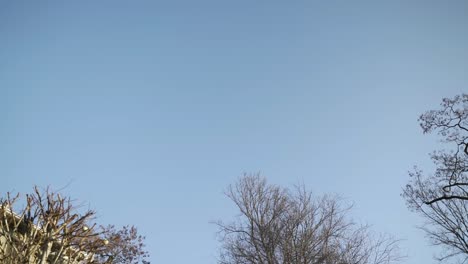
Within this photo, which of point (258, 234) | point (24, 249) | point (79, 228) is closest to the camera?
point (24, 249)

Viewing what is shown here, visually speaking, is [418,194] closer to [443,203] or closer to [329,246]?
[443,203]

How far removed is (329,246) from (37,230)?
42.0ft

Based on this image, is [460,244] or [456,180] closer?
[456,180]

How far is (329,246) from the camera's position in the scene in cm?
1533

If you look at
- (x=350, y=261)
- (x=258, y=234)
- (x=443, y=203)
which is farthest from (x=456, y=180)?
(x=258, y=234)

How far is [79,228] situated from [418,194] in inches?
594

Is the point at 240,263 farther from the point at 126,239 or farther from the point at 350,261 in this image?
the point at 126,239

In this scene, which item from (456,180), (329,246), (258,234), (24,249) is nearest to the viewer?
(24,249)

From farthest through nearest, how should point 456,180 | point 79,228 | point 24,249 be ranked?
1. point 456,180
2. point 79,228
3. point 24,249

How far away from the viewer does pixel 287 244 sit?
15.5 metres

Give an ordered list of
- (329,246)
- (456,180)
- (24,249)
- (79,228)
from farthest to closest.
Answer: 1. (329,246)
2. (456,180)
3. (79,228)
4. (24,249)

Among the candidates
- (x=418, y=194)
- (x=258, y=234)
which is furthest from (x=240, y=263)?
(x=418, y=194)

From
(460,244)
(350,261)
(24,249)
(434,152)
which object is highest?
(434,152)

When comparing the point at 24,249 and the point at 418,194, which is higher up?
the point at 418,194
